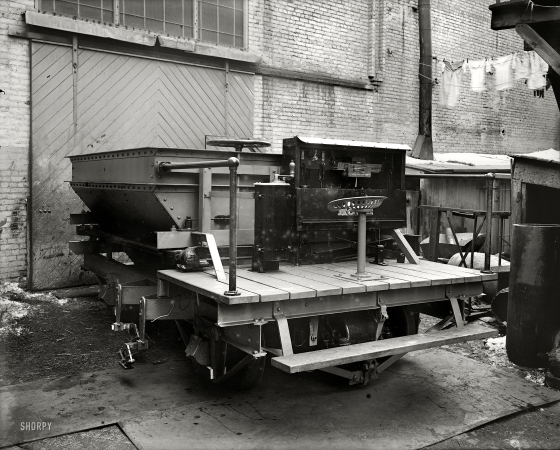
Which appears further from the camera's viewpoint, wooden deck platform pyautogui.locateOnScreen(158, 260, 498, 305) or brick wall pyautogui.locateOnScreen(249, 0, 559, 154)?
brick wall pyautogui.locateOnScreen(249, 0, 559, 154)

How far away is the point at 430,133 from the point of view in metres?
13.2

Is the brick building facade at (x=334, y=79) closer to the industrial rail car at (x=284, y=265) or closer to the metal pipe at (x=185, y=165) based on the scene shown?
the industrial rail car at (x=284, y=265)

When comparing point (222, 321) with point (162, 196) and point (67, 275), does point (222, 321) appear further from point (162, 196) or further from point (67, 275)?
point (67, 275)

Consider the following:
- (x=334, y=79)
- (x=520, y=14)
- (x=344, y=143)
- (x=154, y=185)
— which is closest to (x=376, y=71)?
(x=334, y=79)

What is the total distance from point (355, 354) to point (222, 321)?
3.19 feet

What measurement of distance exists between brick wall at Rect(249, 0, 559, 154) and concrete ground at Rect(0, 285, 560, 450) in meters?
5.11

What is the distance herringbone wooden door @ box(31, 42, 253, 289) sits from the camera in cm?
804

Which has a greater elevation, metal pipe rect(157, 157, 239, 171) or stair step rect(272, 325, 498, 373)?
metal pipe rect(157, 157, 239, 171)

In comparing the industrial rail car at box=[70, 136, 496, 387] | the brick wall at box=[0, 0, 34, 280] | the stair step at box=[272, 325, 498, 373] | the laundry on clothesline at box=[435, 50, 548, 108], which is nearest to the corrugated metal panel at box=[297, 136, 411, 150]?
the industrial rail car at box=[70, 136, 496, 387]

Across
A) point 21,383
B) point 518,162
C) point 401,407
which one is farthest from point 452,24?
point 21,383

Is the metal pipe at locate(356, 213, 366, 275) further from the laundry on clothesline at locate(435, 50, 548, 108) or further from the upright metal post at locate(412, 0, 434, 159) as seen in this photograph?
the laundry on clothesline at locate(435, 50, 548, 108)

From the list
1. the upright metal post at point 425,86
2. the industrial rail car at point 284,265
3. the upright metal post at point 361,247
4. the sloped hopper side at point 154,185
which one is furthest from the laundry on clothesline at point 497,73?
the upright metal post at point 361,247

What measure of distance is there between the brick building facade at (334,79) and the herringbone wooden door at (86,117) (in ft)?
0.68

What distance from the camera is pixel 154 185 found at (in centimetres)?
464
